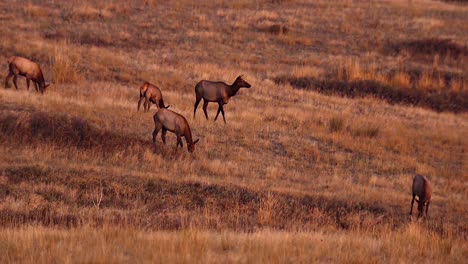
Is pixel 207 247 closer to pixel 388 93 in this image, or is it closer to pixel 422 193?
pixel 422 193

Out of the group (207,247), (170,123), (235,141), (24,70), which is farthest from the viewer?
(24,70)

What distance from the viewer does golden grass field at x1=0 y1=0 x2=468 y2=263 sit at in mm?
9398

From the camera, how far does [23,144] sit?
16.1m

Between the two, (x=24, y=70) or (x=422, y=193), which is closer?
(x=422, y=193)

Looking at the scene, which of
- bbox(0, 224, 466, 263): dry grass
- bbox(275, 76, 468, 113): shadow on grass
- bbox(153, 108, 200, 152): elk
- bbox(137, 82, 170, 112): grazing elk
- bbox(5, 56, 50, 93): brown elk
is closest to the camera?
bbox(0, 224, 466, 263): dry grass

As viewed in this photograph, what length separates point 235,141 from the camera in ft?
63.2

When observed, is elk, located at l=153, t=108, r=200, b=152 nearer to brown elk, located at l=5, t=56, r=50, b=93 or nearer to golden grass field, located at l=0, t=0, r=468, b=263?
golden grass field, located at l=0, t=0, r=468, b=263

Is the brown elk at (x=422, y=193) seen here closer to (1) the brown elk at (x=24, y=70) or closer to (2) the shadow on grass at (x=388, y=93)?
(1) the brown elk at (x=24, y=70)

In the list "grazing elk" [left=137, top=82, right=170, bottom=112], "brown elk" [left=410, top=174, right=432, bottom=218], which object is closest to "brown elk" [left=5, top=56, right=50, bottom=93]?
"grazing elk" [left=137, top=82, right=170, bottom=112]

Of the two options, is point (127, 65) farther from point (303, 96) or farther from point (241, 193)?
point (241, 193)

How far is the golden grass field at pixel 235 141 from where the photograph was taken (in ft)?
30.8

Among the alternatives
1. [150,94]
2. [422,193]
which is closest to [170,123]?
[150,94]

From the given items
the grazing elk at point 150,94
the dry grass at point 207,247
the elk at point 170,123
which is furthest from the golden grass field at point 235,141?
the grazing elk at point 150,94

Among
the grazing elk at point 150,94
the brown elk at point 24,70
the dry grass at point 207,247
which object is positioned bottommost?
the dry grass at point 207,247
